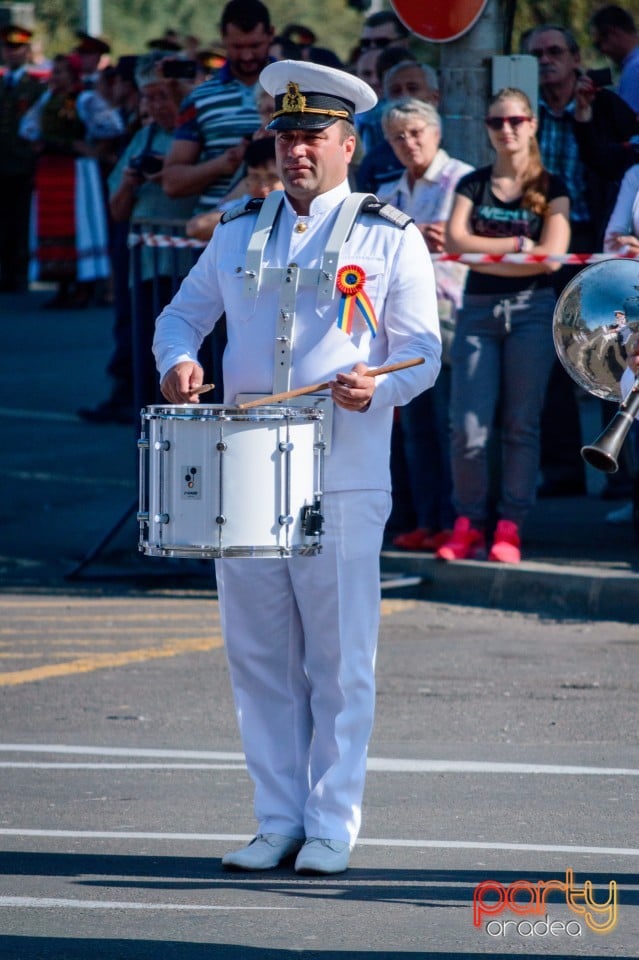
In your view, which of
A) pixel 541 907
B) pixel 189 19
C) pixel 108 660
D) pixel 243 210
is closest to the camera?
pixel 541 907

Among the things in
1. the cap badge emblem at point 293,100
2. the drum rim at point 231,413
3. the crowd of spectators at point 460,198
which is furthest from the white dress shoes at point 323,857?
the crowd of spectators at point 460,198

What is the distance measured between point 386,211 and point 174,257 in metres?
5.21

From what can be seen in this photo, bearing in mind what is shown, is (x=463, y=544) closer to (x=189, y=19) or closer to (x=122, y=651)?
(x=122, y=651)

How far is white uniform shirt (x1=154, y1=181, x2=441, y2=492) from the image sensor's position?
5.92 meters

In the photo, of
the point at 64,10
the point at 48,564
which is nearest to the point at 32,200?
the point at 48,564

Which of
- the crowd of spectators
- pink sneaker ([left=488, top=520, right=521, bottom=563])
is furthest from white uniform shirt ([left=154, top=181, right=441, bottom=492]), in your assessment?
pink sneaker ([left=488, top=520, right=521, bottom=563])

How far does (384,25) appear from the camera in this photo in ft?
46.7

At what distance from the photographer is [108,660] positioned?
914 centimetres

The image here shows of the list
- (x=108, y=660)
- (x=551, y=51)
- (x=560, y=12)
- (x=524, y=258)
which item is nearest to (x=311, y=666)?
(x=108, y=660)

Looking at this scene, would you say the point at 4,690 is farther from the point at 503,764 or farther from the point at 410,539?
the point at 410,539

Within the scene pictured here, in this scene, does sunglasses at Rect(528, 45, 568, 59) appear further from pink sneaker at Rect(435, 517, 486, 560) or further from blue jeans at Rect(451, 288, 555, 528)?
pink sneaker at Rect(435, 517, 486, 560)

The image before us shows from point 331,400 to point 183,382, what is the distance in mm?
437

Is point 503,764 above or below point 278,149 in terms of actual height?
below

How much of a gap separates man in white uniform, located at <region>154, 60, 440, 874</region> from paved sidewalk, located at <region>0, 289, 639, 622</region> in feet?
14.0
